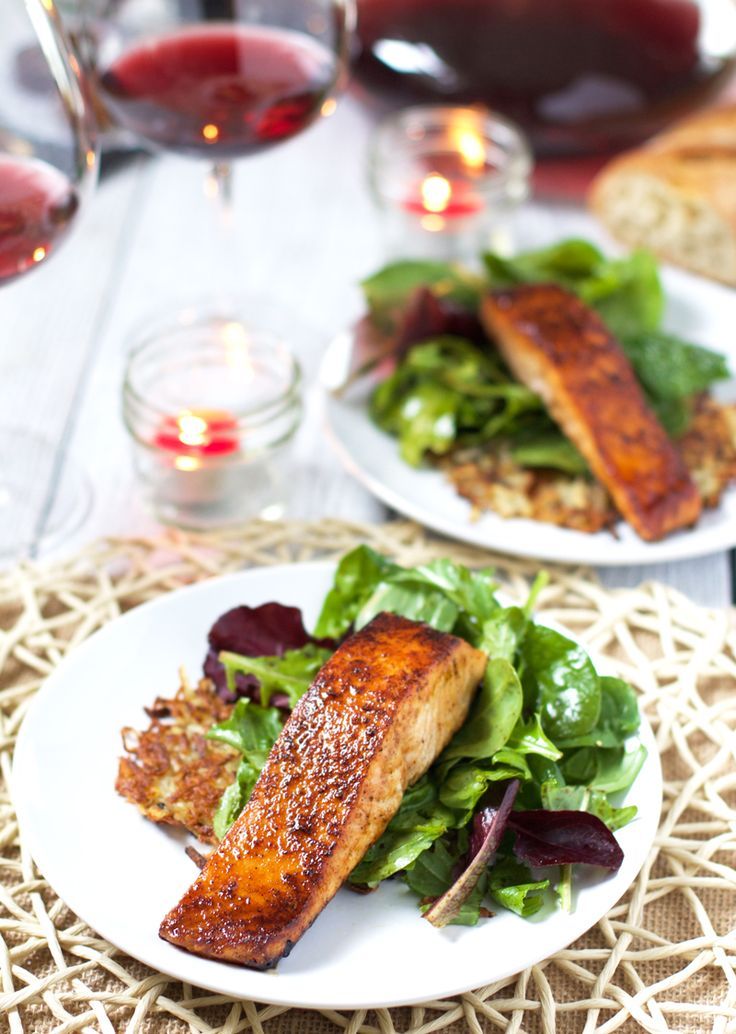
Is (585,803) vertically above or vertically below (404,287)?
above

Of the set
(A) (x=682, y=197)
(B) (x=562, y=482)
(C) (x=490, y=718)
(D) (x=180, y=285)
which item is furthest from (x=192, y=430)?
(A) (x=682, y=197)

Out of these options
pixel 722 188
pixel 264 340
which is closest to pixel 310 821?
pixel 264 340

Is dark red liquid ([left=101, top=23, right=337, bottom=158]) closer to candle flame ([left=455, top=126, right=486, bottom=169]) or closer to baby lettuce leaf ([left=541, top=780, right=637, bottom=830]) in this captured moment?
candle flame ([left=455, top=126, right=486, bottom=169])

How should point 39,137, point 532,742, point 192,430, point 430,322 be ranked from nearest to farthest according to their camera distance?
1. point 532,742
2. point 39,137
3. point 192,430
4. point 430,322

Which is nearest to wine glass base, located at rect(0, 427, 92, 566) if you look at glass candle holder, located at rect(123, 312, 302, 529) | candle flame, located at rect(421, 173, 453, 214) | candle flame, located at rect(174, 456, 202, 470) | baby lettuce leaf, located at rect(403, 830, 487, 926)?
glass candle holder, located at rect(123, 312, 302, 529)

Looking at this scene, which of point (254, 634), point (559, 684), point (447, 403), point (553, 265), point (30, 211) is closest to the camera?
point (559, 684)

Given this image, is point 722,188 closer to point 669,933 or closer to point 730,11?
point 730,11

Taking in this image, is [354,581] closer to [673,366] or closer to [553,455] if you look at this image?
[553,455]

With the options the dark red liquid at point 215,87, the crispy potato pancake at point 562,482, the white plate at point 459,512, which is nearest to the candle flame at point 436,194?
the white plate at point 459,512
